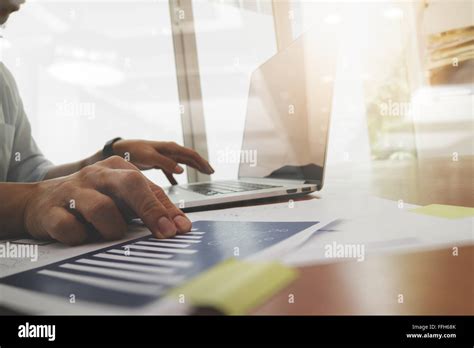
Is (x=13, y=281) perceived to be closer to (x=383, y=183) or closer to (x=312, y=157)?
(x=312, y=157)

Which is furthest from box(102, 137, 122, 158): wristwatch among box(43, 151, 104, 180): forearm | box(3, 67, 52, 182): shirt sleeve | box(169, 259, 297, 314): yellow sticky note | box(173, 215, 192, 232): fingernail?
box(169, 259, 297, 314): yellow sticky note

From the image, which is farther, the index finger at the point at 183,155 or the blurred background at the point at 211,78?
the blurred background at the point at 211,78

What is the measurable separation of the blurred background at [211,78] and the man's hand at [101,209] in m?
0.35

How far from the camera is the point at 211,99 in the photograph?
1.16 metres

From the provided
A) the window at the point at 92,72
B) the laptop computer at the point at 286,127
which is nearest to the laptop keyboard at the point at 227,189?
the laptop computer at the point at 286,127

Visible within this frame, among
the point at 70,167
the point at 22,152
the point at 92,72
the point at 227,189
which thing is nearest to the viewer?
the point at 227,189

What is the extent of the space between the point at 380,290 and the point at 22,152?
33.6 inches

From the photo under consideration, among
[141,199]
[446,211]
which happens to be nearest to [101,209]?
[141,199]

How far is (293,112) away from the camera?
2.19 ft

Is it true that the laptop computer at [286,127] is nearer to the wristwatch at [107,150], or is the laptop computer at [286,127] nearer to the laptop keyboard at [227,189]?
the laptop keyboard at [227,189]

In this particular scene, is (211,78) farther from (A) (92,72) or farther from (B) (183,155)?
(B) (183,155)

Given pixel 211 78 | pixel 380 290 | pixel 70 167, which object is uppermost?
pixel 211 78

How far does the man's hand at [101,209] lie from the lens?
33 centimetres

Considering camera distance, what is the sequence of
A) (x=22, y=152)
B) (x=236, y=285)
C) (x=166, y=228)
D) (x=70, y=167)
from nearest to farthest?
(x=236, y=285), (x=166, y=228), (x=70, y=167), (x=22, y=152)
